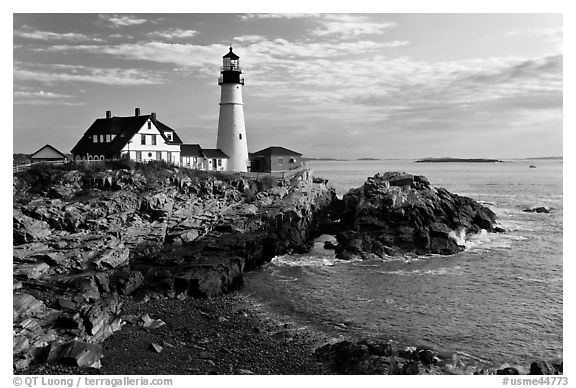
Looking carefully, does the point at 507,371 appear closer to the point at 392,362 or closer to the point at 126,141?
the point at 392,362

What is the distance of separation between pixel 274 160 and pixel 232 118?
4524 mm

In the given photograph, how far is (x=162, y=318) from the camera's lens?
1440 cm

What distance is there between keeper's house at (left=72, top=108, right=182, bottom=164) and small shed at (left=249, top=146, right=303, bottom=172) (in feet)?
22.0

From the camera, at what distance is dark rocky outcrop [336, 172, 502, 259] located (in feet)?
76.1

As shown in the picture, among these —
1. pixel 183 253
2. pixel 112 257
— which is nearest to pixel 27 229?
pixel 112 257

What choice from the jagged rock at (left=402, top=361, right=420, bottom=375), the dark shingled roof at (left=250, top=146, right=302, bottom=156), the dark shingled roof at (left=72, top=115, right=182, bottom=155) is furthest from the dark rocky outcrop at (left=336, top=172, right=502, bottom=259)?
the dark shingled roof at (left=72, top=115, right=182, bottom=155)

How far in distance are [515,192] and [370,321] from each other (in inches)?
1609

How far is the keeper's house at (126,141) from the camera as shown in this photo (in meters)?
25.1

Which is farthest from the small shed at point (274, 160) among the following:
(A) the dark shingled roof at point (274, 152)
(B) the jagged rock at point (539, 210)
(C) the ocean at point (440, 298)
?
(B) the jagged rock at point (539, 210)

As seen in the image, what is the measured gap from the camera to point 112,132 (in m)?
25.7

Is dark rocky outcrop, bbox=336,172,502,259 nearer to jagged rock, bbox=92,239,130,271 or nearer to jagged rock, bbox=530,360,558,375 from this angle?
jagged rock, bbox=92,239,130,271

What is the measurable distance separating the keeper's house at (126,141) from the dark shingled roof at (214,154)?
7.11 feet

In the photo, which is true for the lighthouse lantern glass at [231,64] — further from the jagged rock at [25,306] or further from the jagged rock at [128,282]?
the jagged rock at [25,306]
